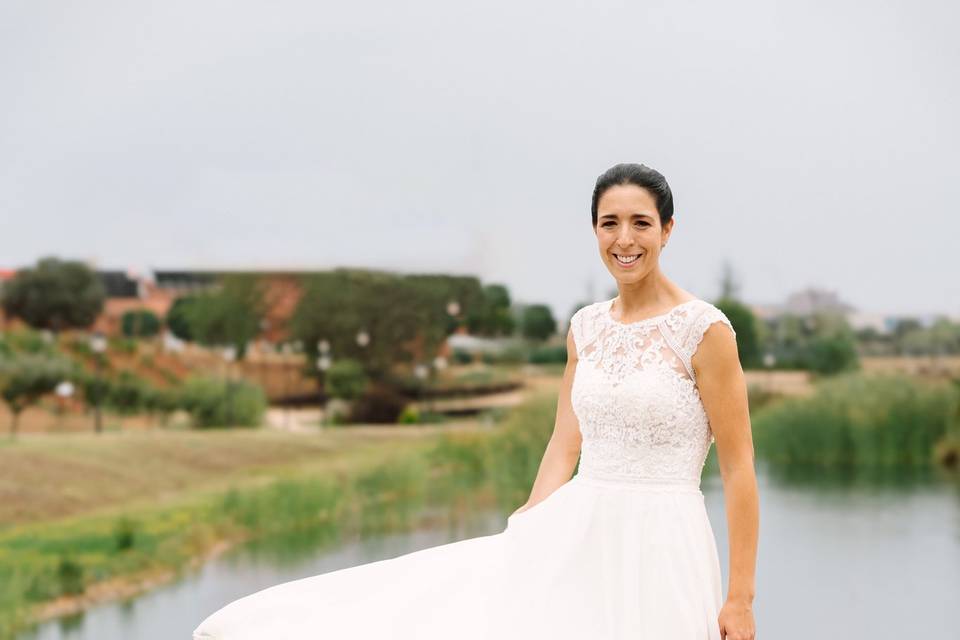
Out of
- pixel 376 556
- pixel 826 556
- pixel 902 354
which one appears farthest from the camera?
pixel 902 354

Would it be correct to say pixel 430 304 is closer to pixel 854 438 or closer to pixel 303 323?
pixel 303 323

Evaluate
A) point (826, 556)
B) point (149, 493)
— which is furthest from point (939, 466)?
point (149, 493)

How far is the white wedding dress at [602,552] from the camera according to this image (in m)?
2.23

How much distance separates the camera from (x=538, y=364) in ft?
43.6

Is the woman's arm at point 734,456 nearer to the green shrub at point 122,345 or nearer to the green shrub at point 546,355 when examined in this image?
the green shrub at point 122,345

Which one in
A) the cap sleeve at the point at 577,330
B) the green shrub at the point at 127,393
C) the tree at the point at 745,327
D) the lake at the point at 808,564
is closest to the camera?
the cap sleeve at the point at 577,330

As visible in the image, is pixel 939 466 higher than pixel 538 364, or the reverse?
pixel 538 364

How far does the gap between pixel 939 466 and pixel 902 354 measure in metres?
1.49

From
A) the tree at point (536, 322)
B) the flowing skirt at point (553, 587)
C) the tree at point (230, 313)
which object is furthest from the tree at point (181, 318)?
the flowing skirt at point (553, 587)

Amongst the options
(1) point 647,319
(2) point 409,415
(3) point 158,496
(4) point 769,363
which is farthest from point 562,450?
(4) point 769,363

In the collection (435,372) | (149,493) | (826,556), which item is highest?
(435,372)

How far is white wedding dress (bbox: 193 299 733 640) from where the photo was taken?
2234 millimetres

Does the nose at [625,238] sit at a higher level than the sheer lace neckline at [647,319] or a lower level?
higher

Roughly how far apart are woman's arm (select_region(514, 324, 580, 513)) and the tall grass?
38.2 ft
